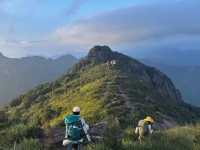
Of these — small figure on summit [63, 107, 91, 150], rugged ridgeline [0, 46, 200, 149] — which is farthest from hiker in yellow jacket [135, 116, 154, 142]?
small figure on summit [63, 107, 91, 150]

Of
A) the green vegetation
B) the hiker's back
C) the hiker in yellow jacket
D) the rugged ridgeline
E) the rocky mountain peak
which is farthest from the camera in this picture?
the rocky mountain peak

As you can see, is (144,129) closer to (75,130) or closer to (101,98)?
(75,130)

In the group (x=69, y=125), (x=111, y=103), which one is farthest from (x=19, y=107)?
(x=69, y=125)

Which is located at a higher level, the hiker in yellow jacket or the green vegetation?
the hiker in yellow jacket

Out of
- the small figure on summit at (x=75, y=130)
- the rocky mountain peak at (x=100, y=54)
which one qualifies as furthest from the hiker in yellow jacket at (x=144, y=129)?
the rocky mountain peak at (x=100, y=54)

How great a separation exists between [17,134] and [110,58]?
209 ft

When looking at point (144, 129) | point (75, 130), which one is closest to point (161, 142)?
point (144, 129)

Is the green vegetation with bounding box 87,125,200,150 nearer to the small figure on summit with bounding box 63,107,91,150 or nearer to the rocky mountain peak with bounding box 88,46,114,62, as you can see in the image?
the small figure on summit with bounding box 63,107,91,150

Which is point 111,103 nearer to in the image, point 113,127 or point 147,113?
point 147,113

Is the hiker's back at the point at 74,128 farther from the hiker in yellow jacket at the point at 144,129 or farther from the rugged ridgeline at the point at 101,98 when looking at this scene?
the hiker in yellow jacket at the point at 144,129

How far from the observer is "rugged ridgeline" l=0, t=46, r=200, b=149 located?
40.2m

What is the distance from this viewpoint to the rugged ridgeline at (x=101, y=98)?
1582 inches

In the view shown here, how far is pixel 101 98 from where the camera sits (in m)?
50.4

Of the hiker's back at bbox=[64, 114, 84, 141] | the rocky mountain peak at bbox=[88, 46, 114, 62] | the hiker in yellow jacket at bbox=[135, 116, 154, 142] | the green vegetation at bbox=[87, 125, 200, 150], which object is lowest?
the green vegetation at bbox=[87, 125, 200, 150]
